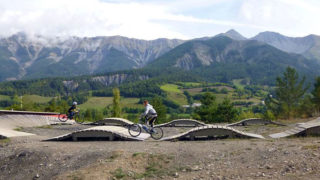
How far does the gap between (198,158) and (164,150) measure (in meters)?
2.44

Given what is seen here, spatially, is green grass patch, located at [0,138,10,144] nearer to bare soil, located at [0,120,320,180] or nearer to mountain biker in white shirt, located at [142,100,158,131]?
bare soil, located at [0,120,320,180]

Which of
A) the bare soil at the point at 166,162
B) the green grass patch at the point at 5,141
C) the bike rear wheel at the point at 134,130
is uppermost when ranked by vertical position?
the bike rear wheel at the point at 134,130

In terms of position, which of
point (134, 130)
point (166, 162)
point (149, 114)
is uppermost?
point (149, 114)

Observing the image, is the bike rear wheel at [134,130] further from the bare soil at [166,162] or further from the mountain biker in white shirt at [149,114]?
the bare soil at [166,162]

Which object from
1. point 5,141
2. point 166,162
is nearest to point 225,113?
point 5,141

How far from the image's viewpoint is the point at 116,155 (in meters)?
15.5

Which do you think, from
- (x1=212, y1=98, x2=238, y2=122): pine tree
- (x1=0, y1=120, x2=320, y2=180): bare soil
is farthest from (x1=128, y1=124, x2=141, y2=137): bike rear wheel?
(x1=212, y1=98, x2=238, y2=122): pine tree

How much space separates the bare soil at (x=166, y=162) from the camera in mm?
12633

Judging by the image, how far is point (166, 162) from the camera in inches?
584

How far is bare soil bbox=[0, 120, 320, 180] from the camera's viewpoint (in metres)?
12.6

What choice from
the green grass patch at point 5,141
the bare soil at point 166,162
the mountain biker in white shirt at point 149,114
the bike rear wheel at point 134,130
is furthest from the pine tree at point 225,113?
the green grass patch at point 5,141

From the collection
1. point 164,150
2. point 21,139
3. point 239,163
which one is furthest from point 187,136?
point 21,139

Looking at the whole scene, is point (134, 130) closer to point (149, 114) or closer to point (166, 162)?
point (149, 114)

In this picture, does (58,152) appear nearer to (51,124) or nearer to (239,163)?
(239,163)
